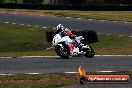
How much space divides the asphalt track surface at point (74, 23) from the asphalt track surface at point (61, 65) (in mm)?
16759

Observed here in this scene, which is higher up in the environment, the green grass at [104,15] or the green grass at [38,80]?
the green grass at [38,80]

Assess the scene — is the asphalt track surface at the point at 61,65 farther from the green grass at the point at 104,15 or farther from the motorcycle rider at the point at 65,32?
the green grass at the point at 104,15

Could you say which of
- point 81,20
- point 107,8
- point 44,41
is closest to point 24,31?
point 44,41

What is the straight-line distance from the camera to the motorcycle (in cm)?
2006

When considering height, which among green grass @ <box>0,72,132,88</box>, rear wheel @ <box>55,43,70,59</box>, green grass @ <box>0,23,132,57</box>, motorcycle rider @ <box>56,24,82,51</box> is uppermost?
green grass @ <box>0,72,132,88</box>

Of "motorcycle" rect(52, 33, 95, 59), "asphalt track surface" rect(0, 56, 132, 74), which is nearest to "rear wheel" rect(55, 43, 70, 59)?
"motorcycle" rect(52, 33, 95, 59)

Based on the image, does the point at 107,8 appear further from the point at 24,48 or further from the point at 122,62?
the point at 122,62

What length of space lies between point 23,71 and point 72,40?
5.44 meters

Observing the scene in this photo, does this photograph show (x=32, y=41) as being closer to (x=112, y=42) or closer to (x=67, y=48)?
(x=112, y=42)

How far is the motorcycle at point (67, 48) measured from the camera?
20.1m

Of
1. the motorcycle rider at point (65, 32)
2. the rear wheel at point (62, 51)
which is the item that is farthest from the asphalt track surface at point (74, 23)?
the rear wheel at point (62, 51)

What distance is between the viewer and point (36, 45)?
3195 cm

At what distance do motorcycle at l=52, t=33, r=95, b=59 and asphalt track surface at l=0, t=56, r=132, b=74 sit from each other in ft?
1.13

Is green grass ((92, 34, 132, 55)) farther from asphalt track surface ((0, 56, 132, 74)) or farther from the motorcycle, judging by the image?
asphalt track surface ((0, 56, 132, 74))
